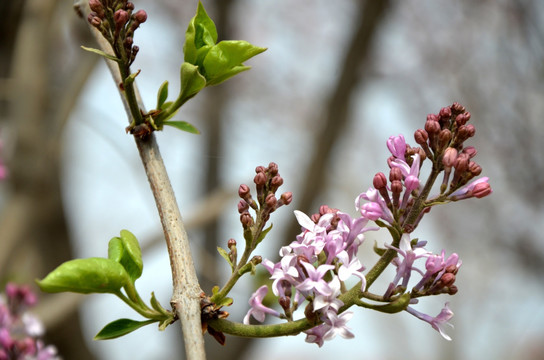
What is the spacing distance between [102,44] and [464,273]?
52.1 ft

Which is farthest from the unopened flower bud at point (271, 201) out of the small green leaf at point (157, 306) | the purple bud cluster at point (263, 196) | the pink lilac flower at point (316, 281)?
the small green leaf at point (157, 306)

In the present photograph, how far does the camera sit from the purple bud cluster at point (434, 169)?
0.83 metres

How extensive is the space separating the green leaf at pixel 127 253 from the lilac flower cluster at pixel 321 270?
0.18 metres

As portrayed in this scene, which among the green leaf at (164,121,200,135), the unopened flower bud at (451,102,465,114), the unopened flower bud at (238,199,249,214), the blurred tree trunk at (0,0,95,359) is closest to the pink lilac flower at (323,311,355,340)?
the unopened flower bud at (238,199,249,214)

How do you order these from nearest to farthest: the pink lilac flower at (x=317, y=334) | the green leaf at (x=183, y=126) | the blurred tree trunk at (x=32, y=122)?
the pink lilac flower at (x=317, y=334)
the green leaf at (x=183, y=126)
the blurred tree trunk at (x=32, y=122)

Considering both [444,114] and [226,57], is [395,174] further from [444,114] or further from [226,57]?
[226,57]

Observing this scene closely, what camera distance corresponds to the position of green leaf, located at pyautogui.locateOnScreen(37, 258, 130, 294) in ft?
2.44

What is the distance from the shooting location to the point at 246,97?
11.8m

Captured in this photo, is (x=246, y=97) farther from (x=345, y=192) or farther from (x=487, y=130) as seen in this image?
(x=487, y=130)

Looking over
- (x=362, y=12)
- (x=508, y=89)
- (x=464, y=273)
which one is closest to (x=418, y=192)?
(x=362, y=12)

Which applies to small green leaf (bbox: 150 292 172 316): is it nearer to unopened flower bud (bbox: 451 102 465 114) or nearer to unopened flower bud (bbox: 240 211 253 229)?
unopened flower bud (bbox: 240 211 253 229)

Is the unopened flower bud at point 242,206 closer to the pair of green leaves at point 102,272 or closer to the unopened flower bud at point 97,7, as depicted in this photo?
the pair of green leaves at point 102,272

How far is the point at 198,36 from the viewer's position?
1.00 meters

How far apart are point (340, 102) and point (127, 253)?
3.43 metres
